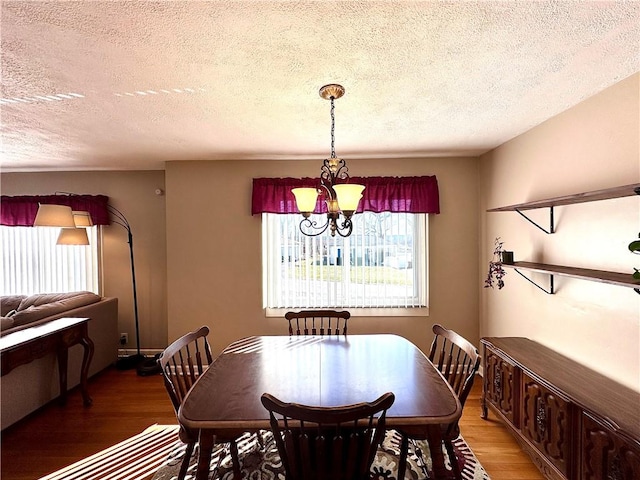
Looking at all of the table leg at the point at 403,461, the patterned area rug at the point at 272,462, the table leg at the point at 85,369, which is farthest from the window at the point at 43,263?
the table leg at the point at 403,461

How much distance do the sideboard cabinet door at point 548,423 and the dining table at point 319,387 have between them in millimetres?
694

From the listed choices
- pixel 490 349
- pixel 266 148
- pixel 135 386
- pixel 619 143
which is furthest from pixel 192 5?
pixel 135 386

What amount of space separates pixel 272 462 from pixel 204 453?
935mm

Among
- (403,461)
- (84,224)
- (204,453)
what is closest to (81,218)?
(84,224)

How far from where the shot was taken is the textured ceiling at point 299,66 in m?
1.31

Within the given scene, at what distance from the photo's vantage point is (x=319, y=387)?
1.72m

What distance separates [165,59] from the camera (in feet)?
5.31

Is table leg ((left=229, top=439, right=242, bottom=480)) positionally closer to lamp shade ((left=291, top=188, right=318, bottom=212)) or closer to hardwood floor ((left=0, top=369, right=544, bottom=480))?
hardwood floor ((left=0, top=369, right=544, bottom=480))

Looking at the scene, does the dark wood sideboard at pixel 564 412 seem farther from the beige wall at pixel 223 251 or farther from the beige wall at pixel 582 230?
the beige wall at pixel 223 251

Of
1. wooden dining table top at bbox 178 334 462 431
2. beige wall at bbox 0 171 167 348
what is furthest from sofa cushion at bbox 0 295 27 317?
wooden dining table top at bbox 178 334 462 431

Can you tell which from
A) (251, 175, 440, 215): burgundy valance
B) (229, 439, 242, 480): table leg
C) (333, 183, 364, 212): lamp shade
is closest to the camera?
(333, 183, 364, 212): lamp shade

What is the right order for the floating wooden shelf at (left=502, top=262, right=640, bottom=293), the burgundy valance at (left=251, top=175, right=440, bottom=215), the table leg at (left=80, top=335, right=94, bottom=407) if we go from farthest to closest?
the burgundy valance at (left=251, top=175, right=440, bottom=215) → the table leg at (left=80, top=335, right=94, bottom=407) → the floating wooden shelf at (left=502, top=262, right=640, bottom=293)

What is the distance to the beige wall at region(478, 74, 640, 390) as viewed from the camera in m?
1.84

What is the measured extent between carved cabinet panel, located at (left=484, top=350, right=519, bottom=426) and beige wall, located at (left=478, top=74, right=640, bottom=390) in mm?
396
